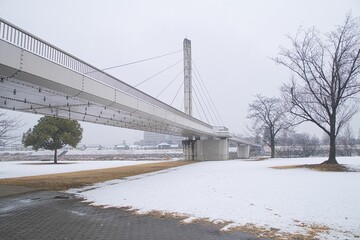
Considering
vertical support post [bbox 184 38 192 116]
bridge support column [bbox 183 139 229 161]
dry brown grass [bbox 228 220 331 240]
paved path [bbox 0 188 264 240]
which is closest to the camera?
dry brown grass [bbox 228 220 331 240]

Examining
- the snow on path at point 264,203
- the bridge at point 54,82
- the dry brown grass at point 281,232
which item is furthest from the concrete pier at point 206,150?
the dry brown grass at point 281,232

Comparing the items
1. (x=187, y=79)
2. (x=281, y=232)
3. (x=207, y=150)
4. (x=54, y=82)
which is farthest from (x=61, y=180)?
(x=207, y=150)

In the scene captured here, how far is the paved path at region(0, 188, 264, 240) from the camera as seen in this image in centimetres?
610

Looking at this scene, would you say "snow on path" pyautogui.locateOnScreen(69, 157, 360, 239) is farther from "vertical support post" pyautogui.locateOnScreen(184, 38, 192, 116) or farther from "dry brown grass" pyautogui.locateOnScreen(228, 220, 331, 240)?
"vertical support post" pyautogui.locateOnScreen(184, 38, 192, 116)

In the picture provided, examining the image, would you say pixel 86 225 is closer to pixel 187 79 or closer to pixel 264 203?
pixel 264 203

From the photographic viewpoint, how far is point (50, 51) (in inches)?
496

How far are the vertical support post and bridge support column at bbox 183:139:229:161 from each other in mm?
10230

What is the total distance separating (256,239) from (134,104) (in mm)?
15898

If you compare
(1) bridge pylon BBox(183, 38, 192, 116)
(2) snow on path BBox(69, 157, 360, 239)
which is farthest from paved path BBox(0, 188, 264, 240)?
(1) bridge pylon BBox(183, 38, 192, 116)

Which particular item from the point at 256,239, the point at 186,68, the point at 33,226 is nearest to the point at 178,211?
the point at 256,239

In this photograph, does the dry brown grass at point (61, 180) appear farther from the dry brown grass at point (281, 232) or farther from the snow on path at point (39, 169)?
the dry brown grass at point (281, 232)

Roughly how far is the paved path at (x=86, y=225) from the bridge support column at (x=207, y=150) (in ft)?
139

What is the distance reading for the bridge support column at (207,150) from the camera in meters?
50.8

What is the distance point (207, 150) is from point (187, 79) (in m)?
14.0
